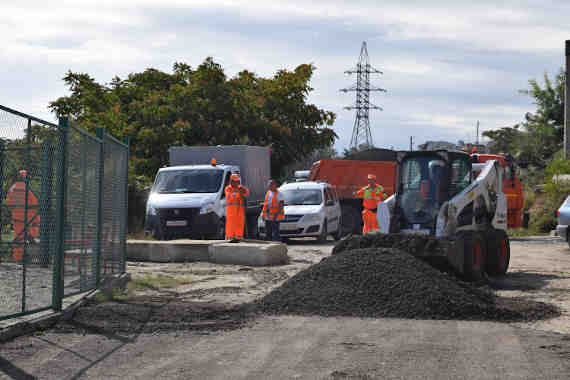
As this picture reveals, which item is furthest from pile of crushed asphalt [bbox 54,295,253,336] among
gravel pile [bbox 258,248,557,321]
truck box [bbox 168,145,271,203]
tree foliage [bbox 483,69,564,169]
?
tree foliage [bbox 483,69,564,169]

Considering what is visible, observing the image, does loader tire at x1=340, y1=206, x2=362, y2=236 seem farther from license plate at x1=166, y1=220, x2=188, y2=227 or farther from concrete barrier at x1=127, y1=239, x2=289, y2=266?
concrete barrier at x1=127, y1=239, x2=289, y2=266

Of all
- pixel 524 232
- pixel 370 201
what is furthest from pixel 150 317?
pixel 524 232

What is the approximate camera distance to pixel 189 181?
22656 mm

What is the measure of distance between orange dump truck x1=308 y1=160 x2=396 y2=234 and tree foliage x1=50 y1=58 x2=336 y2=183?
22.5 ft

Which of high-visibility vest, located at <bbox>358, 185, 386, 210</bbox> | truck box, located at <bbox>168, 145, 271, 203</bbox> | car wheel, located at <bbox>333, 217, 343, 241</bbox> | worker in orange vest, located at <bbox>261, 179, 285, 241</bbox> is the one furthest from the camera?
car wheel, located at <bbox>333, 217, 343, 241</bbox>

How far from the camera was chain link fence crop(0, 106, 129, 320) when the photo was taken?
8453 mm

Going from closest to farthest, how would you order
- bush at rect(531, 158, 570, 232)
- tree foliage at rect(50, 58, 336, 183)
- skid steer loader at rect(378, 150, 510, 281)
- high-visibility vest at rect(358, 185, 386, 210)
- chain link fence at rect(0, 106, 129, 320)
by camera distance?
chain link fence at rect(0, 106, 129, 320) < skid steer loader at rect(378, 150, 510, 281) < high-visibility vest at rect(358, 185, 386, 210) < bush at rect(531, 158, 570, 232) < tree foliage at rect(50, 58, 336, 183)

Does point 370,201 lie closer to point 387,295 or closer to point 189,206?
point 189,206

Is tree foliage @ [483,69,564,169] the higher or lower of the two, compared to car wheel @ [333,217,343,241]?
higher

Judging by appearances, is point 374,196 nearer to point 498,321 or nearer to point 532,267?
point 532,267

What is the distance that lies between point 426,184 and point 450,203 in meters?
1.06

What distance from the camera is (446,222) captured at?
14633 mm

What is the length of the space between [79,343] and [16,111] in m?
2.29

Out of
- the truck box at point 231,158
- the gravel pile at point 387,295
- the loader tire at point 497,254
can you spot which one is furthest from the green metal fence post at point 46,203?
the truck box at point 231,158
